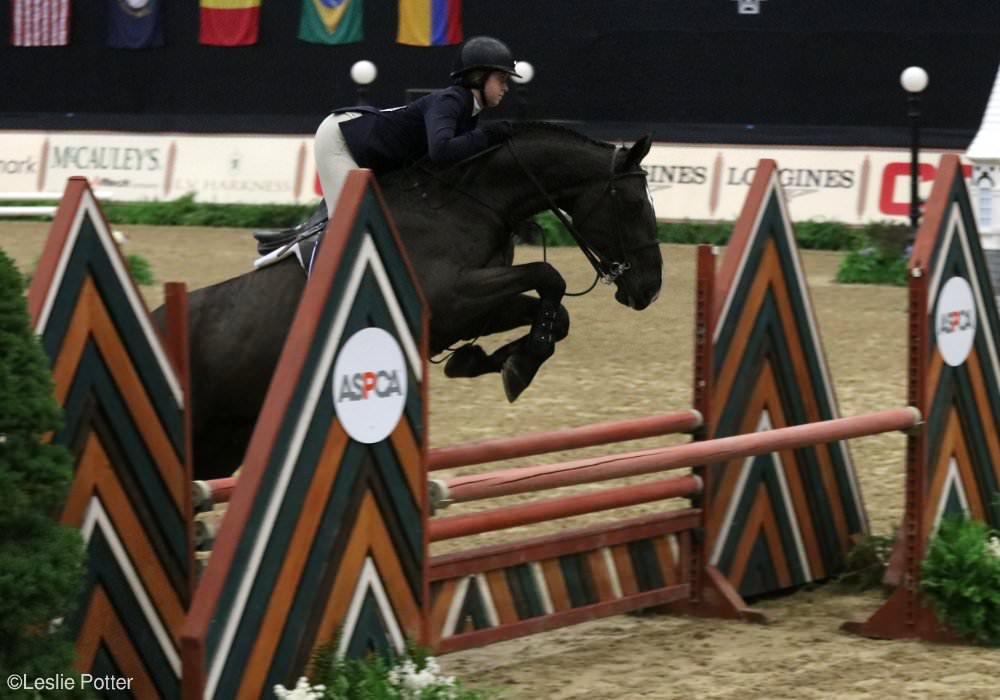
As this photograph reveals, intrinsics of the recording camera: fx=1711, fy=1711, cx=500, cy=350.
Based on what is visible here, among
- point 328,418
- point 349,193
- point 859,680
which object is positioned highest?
point 349,193

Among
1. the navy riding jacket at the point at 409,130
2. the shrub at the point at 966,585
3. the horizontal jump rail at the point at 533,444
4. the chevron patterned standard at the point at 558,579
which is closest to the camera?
the horizontal jump rail at the point at 533,444

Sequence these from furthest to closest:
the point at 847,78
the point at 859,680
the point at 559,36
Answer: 1. the point at 559,36
2. the point at 847,78
3. the point at 859,680

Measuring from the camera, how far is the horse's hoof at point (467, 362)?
229 inches

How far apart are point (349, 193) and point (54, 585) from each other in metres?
1.13

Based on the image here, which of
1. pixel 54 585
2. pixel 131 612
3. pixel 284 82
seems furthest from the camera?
pixel 284 82

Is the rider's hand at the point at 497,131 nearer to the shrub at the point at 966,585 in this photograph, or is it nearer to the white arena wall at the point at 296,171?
the shrub at the point at 966,585

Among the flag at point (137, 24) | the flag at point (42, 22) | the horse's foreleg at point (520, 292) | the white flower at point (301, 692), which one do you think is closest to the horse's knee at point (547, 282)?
the horse's foreleg at point (520, 292)

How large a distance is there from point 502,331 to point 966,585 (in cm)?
171

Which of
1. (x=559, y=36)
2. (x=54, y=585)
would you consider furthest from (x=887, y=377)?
(x=559, y=36)

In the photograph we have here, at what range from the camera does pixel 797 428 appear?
5.38 metres

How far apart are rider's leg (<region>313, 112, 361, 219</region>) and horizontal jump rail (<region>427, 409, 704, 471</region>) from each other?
3.56 ft

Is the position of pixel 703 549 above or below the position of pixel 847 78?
below

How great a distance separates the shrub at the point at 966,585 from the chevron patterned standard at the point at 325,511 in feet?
6.47

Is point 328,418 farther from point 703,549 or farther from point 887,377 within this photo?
point 887,377
